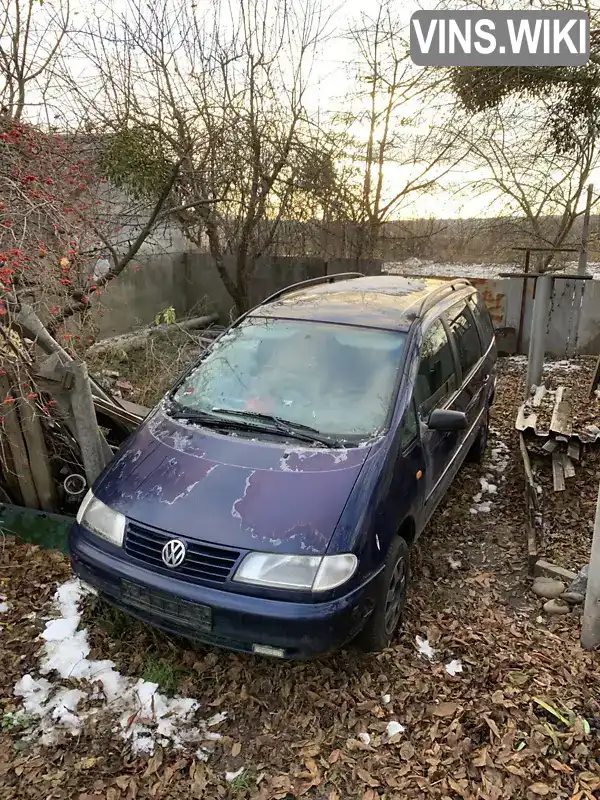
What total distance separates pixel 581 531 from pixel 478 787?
2.47m

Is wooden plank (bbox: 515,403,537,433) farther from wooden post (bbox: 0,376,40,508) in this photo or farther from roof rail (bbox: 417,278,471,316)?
wooden post (bbox: 0,376,40,508)

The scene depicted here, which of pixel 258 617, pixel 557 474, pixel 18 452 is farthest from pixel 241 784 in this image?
pixel 557 474

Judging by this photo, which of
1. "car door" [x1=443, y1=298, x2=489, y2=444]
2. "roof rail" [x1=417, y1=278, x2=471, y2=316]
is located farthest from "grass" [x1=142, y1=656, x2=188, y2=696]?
"roof rail" [x1=417, y1=278, x2=471, y2=316]

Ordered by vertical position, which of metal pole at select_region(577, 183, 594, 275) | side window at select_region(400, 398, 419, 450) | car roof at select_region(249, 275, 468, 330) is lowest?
side window at select_region(400, 398, 419, 450)

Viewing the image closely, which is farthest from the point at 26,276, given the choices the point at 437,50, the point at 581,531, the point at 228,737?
the point at 437,50

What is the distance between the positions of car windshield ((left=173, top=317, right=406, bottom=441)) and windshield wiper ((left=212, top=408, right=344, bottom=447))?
0.03 m

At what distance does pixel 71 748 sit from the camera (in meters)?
2.40

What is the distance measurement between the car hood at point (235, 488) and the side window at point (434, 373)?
73cm

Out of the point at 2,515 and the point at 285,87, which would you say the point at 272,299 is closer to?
the point at 2,515

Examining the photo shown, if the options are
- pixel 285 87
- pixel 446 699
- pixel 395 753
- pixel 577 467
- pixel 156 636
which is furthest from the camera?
pixel 285 87

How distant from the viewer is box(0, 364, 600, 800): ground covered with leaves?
7.36ft

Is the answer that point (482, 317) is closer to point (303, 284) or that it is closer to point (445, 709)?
point (303, 284)

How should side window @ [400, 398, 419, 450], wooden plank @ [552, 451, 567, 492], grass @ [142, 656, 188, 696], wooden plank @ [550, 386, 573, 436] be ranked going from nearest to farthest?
1. grass @ [142, 656, 188, 696]
2. side window @ [400, 398, 419, 450]
3. wooden plank @ [552, 451, 567, 492]
4. wooden plank @ [550, 386, 573, 436]

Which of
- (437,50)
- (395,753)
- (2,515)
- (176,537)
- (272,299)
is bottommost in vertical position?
(395,753)
